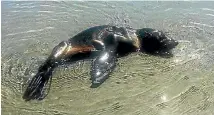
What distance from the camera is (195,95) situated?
18.6 ft

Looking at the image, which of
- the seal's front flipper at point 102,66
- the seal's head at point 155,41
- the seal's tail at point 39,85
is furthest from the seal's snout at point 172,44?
the seal's tail at point 39,85

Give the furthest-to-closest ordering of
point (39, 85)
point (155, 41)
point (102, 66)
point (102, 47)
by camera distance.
Answer: 1. point (155, 41)
2. point (102, 47)
3. point (102, 66)
4. point (39, 85)

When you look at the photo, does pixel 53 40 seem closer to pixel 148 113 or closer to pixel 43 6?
pixel 43 6

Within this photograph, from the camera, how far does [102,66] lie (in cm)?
628

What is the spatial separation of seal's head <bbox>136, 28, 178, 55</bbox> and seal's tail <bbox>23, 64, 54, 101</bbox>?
1917 mm

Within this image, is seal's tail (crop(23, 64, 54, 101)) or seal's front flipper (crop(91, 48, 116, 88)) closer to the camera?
seal's tail (crop(23, 64, 54, 101))

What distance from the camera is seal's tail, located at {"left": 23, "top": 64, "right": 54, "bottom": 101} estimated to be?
18.1ft

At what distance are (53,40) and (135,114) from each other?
8.74ft

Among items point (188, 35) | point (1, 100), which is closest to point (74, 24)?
point (188, 35)

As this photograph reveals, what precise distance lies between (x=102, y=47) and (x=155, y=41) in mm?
1094

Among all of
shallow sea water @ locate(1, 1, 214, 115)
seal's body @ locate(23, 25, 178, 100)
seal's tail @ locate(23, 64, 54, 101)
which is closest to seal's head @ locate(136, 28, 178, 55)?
seal's body @ locate(23, 25, 178, 100)

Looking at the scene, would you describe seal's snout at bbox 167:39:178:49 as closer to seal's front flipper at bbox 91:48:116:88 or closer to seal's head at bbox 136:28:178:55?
seal's head at bbox 136:28:178:55

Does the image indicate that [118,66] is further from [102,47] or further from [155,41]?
[155,41]

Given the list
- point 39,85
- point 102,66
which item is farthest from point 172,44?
point 39,85
